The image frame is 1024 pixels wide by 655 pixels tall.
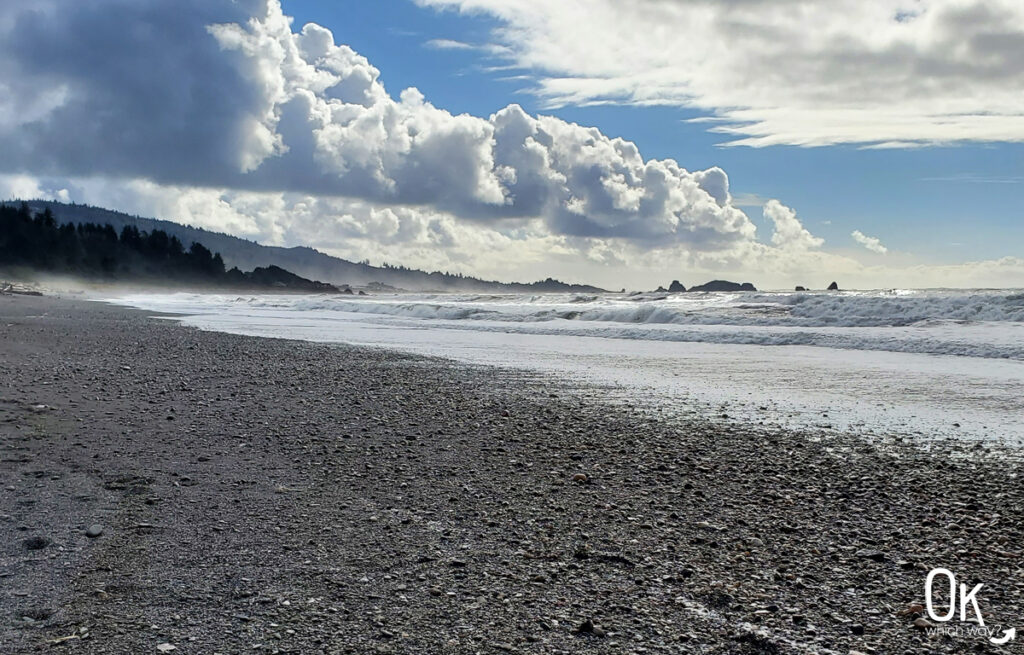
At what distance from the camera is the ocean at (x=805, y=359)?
25.7 feet

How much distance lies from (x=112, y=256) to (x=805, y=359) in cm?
13182

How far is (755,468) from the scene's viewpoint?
5.52 m

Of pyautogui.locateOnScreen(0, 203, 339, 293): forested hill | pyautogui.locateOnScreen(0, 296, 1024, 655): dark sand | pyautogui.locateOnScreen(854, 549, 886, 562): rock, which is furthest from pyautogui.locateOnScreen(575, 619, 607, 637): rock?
pyautogui.locateOnScreen(0, 203, 339, 293): forested hill

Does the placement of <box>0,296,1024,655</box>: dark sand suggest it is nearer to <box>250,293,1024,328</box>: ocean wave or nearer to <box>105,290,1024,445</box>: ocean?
<box>105,290,1024,445</box>: ocean

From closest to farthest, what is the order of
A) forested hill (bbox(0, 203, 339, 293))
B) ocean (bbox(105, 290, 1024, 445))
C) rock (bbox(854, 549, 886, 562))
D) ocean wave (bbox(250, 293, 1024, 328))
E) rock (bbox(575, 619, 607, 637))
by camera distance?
1. rock (bbox(575, 619, 607, 637))
2. rock (bbox(854, 549, 886, 562))
3. ocean (bbox(105, 290, 1024, 445))
4. ocean wave (bbox(250, 293, 1024, 328))
5. forested hill (bbox(0, 203, 339, 293))

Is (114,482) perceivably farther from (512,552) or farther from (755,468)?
(755,468)

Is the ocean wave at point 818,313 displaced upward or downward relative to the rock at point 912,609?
upward

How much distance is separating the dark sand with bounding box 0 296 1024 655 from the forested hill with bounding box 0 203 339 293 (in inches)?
4673

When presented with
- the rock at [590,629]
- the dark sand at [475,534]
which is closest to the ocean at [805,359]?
the dark sand at [475,534]

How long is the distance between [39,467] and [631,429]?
15.5 feet

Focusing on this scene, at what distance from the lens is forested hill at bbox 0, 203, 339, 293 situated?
10894cm

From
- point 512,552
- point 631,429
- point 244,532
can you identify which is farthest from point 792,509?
point 244,532

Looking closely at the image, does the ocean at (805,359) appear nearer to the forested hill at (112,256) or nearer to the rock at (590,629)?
the rock at (590,629)

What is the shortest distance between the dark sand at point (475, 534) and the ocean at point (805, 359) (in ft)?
4.54
